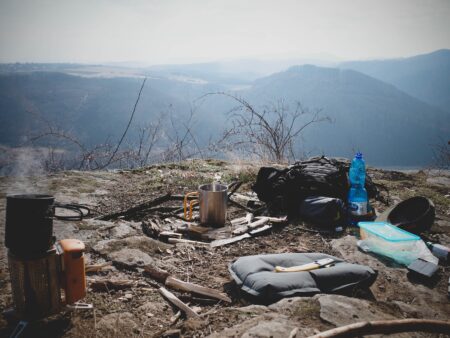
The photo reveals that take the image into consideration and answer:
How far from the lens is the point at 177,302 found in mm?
2307

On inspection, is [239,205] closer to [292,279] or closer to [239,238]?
[239,238]

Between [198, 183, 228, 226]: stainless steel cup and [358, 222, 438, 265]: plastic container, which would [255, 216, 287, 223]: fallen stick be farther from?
[358, 222, 438, 265]: plastic container

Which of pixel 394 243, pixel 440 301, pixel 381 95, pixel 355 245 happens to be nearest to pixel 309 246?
pixel 355 245

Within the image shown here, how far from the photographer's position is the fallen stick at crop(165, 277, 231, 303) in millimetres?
2413

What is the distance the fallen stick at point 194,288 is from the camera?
2.41 m

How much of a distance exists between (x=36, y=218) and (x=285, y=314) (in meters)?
1.74

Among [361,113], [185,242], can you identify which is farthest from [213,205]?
[361,113]

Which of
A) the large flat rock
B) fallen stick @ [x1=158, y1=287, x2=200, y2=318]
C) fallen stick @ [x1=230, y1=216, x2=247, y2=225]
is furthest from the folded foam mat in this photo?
fallen stick @ [x1=230, y1=216, x2=247, y2=225]

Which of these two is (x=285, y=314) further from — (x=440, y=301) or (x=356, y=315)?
(x=440, y=301)

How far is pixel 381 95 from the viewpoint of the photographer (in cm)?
12812

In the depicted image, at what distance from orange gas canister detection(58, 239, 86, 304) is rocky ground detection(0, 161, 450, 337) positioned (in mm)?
178

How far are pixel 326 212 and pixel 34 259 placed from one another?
10.8 feet

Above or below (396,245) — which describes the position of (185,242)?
below

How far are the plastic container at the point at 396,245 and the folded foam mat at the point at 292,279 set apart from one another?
75 centimetres
